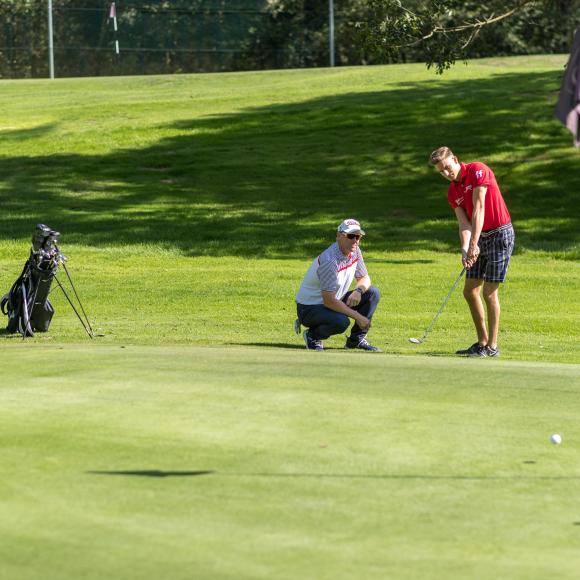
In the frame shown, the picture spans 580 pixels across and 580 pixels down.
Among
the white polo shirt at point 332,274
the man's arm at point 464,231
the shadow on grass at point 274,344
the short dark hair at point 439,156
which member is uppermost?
the short dark hair at point 439,156

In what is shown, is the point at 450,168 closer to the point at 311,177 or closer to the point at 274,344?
the point at 274,344

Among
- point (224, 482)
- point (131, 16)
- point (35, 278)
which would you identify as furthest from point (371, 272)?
point (131, 16)

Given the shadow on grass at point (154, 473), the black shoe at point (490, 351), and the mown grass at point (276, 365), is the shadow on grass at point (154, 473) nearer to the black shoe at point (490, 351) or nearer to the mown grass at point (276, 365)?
the mown grass at point (276, 365)

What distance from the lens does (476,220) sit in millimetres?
10906

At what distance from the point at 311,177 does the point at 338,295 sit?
16970mm

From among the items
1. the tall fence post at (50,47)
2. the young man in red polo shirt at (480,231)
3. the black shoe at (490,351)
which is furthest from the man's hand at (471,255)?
the tall fence post at (50,47)

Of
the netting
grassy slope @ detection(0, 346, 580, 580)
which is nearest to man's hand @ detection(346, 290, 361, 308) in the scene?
grassy slope @ detection(0, 346, 580, 580)

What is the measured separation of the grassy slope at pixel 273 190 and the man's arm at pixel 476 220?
4.68 feet

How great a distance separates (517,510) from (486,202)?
6340 millimetres

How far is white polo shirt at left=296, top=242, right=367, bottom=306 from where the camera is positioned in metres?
11.4

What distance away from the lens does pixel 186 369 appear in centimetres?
830

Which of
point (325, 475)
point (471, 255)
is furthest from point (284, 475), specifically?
point (471, 255)

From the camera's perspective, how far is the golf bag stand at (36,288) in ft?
41.4

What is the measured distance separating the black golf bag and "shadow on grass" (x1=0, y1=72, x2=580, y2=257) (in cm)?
831
